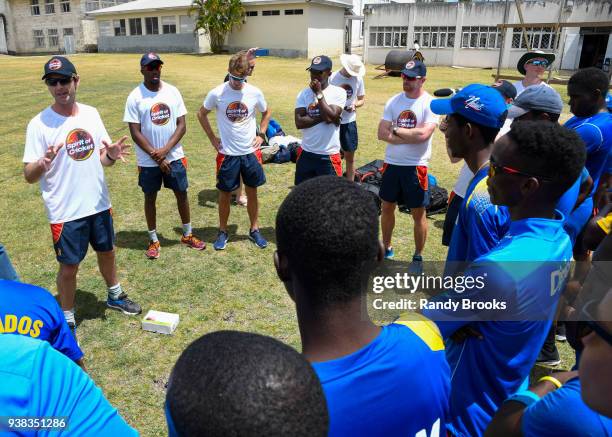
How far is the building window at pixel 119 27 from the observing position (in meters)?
46.1

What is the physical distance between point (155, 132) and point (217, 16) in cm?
3687

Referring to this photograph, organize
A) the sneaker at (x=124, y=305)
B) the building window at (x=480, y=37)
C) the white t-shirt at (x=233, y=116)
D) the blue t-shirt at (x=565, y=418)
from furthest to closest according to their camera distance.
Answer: the building window at (x=480, y=37)
the white t-shirt at (x=233, y=116)
the sneaker at (x=124, y=305)
the blue t-shirt at (x=565, y=418)

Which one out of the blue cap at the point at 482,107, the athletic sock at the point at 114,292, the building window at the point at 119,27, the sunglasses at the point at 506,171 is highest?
the building window at the point at 119,27

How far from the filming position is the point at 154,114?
5.54m

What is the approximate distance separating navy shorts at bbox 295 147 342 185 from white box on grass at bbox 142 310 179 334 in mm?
2595

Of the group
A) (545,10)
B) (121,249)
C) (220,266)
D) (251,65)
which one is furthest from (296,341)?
(545,10)

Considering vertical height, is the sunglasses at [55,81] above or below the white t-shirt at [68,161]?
above

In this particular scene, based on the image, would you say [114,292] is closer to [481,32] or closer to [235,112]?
[235,112]

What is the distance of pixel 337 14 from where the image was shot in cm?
4266

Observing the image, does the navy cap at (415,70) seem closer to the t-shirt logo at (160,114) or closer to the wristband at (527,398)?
the t-shirt logo at (160,114)

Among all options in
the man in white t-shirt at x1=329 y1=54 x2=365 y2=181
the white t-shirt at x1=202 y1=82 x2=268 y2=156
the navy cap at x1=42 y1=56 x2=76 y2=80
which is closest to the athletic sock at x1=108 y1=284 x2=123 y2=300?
the navy cap at x1=42 y1=56 x2=76 y2=80

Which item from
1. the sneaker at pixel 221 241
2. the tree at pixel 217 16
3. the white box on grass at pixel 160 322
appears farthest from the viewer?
the tree at pixel 217 16

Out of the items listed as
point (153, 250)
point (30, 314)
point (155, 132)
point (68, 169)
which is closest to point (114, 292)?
point (153, 250)

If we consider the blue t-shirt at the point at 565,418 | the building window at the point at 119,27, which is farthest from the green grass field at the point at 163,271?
the building window at the point at 119,27
